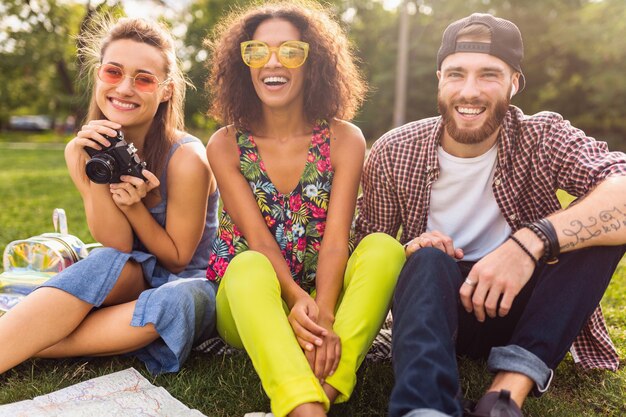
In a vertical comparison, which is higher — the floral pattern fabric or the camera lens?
the camera lens

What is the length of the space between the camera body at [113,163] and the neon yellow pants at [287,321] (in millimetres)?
781

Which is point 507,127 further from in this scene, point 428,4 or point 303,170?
point 428,4

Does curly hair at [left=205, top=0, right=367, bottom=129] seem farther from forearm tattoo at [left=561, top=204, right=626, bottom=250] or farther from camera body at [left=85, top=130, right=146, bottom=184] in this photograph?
forearm tattoo at [left=561, top=204, right=626, bottom=250]

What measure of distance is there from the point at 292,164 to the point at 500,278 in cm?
120

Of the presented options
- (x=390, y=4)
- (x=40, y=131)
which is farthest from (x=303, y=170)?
(x=40, y=131)

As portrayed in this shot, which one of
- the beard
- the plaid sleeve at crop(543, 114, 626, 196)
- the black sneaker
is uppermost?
the beard

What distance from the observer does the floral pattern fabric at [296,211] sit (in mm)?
2893

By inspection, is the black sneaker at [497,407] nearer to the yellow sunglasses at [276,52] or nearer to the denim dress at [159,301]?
the denim dress at [159,301]

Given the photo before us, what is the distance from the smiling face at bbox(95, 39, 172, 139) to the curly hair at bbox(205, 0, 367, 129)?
33 centimetres

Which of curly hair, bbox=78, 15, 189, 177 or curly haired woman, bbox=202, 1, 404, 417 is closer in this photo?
curly haired woman, bbox=202, 1, 404, 417

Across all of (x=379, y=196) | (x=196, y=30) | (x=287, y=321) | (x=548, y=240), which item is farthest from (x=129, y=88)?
(x=196, y=30)

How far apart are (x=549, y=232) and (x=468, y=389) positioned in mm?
819

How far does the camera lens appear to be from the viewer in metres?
2.71

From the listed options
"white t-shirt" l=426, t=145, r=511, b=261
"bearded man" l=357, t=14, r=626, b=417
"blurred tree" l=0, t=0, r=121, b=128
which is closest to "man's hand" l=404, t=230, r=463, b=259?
"bearded man" l=357, t=14, r=626, b=417
